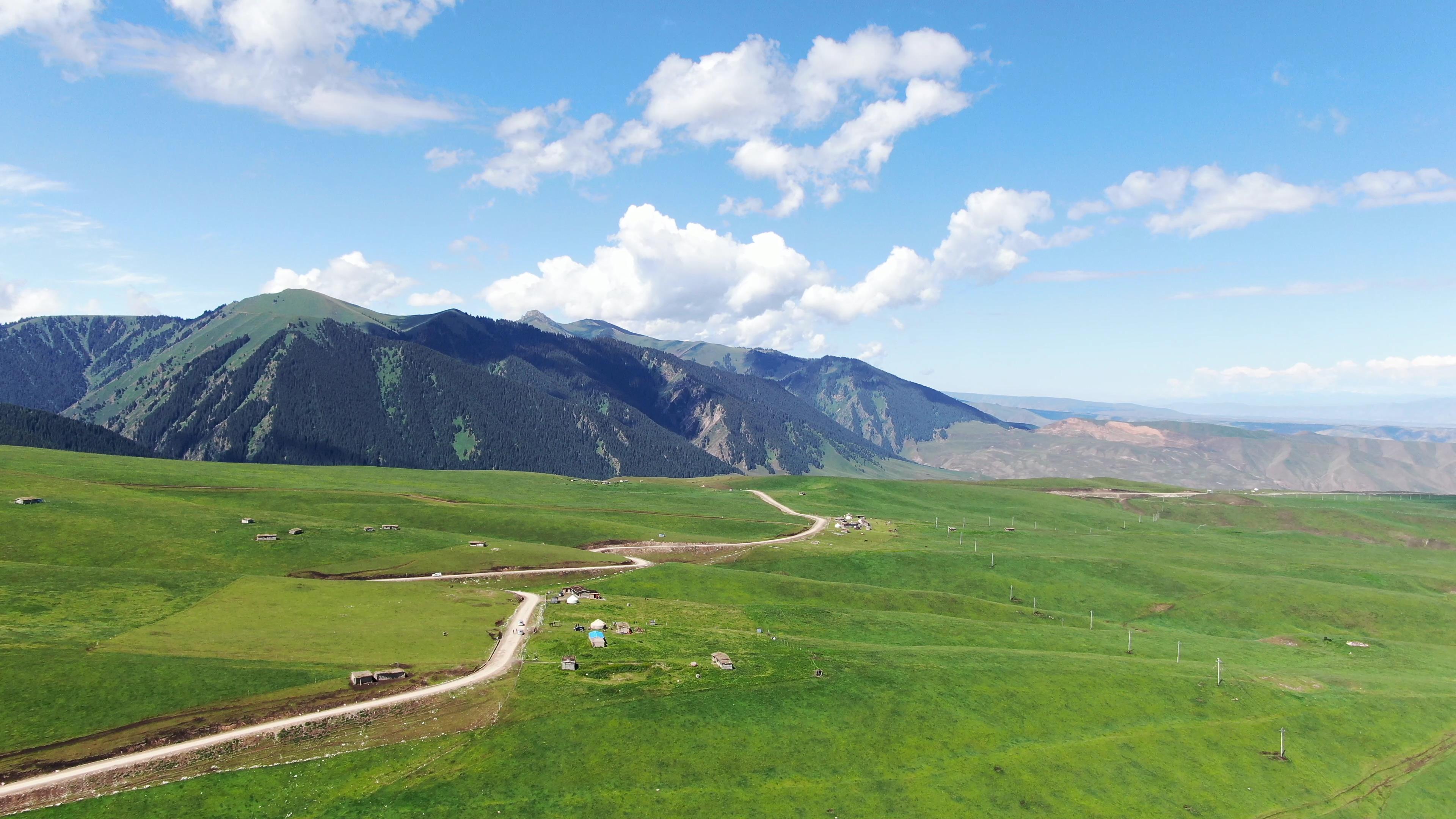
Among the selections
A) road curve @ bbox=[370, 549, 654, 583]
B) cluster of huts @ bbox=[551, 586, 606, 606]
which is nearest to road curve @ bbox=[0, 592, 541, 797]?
cluster of huts @ bbox=[551, 586, 606, 606]

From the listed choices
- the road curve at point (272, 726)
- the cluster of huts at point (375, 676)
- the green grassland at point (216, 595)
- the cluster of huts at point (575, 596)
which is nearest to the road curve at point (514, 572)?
the green grassland at point (216, 595)

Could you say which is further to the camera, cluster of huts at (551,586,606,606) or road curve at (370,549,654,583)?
road curve at (370,549,654,583)

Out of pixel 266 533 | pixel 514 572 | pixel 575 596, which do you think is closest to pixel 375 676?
pixel 575 596

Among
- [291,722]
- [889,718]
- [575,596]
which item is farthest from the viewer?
[575,596]

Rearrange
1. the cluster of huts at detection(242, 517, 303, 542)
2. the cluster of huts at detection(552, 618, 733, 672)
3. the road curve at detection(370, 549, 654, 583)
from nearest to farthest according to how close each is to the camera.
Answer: the cluster of huts at detection(552, 618, 733, 672), the road curve at detection(370, 549, 654, 583), the cluster of huts at detection(242, 517, 303, 542)

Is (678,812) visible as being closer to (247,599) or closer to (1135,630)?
(247,599)

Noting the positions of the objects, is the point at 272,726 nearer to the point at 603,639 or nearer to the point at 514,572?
the point at 603,639

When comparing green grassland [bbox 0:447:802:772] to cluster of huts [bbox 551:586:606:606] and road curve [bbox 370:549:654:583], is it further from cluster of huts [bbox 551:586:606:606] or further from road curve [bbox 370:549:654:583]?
cluster of huts [bbox 551:586:606:606]
